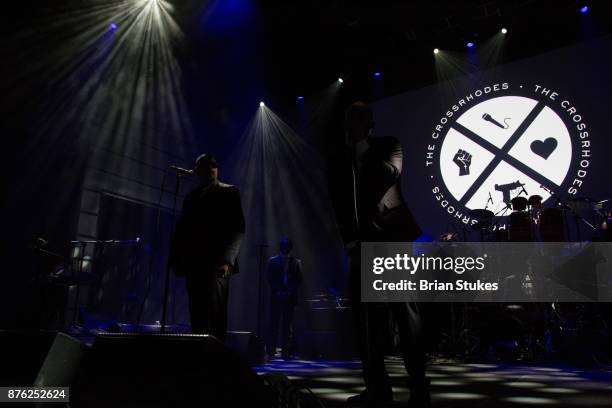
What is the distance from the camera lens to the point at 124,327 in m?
5.22

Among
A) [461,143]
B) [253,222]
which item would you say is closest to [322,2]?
[461,143]

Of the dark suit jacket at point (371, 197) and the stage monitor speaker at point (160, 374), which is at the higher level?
the dark suit jacket at point (371, 197)

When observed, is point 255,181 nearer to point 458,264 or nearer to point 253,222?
point 253,222

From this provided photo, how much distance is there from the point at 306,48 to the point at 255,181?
3153 millimetres

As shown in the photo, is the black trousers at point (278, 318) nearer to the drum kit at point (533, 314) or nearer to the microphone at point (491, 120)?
the drum kit at point (533, 314)

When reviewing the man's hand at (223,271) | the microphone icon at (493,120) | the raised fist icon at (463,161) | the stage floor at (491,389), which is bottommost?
the stage floor at (491,389)

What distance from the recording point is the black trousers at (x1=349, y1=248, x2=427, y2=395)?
1879 mm

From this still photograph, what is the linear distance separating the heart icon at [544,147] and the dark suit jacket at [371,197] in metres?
5.37

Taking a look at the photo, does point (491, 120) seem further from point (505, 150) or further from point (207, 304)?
point (207, 304)

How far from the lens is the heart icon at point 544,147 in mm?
6516

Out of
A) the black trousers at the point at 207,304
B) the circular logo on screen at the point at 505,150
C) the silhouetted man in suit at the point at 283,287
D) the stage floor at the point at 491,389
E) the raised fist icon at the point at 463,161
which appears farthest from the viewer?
the raised fist icon at the point at 463,161

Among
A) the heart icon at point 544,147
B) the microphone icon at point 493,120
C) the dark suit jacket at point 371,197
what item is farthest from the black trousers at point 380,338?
the microphone icon at point 493,120

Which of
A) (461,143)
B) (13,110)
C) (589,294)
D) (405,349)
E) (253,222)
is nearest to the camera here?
(405,349)

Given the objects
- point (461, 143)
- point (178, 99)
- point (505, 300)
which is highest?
point (178, 99)
